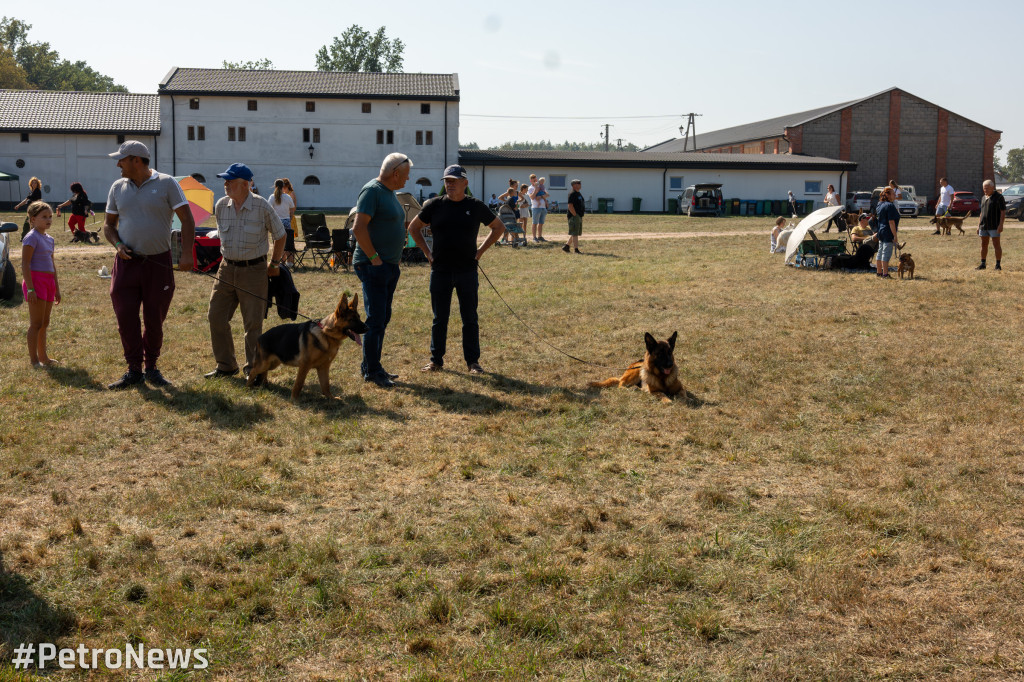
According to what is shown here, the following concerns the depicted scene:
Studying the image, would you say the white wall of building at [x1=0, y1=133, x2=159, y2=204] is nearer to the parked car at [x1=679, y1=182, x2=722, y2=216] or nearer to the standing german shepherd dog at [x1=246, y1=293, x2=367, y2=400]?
the parked car at [x1=679, y1=182, x2=722, y2=216]

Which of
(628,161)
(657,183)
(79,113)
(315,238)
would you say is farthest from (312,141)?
(315,238)

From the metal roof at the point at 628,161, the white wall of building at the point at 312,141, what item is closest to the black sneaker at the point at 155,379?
the metal roof at the point at 628,161

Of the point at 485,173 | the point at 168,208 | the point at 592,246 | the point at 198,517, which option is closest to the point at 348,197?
the point at 485,173

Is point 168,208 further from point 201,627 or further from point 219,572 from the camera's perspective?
point 201,627

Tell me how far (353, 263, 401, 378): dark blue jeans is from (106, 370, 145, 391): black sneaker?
1.90 meters

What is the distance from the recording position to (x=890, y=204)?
49.2 ft

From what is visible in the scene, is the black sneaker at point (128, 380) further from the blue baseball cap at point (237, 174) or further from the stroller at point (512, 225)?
the stroller at point (512, 225)

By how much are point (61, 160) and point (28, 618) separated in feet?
164

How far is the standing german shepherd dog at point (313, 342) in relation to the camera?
268 inches

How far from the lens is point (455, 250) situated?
7812 millimetres

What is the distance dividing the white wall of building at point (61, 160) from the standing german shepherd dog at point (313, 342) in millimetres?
43936

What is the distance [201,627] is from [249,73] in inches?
2015

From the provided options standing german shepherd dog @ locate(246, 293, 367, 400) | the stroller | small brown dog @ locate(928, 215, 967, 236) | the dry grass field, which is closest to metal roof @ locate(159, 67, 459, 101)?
the stroller

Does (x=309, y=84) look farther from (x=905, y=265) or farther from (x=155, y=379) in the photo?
(x=155, y=379)
